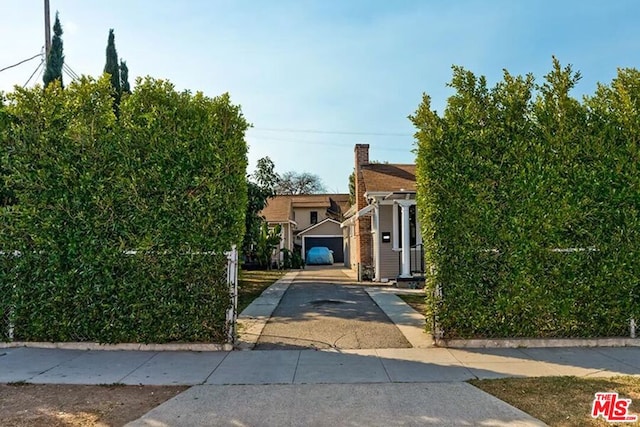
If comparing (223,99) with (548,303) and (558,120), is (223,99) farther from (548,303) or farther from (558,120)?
(548,303)

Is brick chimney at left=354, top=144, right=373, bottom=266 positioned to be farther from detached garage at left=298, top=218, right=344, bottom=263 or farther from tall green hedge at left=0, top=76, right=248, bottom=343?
detached garage at left=298, top=218, right=344, bottom=263

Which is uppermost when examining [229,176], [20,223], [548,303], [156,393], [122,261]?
[229,176]

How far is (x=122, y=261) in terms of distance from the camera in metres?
6.44

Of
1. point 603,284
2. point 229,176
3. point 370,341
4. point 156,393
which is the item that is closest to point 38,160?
point 229,176

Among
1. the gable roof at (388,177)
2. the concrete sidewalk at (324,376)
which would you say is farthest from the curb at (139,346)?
the gable roof at (388,177)

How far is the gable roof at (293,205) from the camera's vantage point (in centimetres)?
3281

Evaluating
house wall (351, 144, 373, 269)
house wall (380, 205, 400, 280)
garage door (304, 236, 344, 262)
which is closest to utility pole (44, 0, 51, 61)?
house wall (380, 205, 400, 280)

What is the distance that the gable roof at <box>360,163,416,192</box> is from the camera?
54.4 ft

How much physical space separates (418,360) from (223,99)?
459cm

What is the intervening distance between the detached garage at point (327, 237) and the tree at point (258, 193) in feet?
44.7

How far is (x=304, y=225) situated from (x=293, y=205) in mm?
1964

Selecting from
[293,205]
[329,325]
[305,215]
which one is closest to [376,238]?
[329,325]

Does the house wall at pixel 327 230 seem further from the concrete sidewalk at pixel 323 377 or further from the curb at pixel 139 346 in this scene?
the concrete sidewalk at pixel 323 377

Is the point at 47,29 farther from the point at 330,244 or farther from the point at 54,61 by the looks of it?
the point at 330,244
